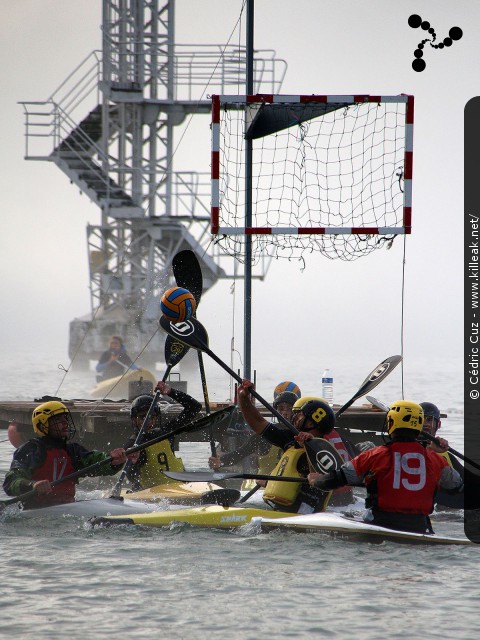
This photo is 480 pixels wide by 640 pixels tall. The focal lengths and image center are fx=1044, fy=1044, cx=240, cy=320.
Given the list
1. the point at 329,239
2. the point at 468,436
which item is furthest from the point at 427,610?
the point at 468,436

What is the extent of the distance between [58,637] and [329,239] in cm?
700

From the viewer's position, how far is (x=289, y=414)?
10852mm

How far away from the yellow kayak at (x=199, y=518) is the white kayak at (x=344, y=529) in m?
0.12

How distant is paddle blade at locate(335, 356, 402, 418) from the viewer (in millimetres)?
11578

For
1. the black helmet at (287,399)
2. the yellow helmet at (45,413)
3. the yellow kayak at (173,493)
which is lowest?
the yellow kayak at (173,493)

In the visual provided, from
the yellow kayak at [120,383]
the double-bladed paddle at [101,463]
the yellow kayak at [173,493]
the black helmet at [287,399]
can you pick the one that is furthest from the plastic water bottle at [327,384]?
the yellow kayak at [120,383]

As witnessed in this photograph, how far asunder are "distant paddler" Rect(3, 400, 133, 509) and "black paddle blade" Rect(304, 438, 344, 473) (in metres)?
1.70

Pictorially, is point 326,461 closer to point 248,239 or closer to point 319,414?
point 319,414

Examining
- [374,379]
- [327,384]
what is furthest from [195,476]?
[327,384]

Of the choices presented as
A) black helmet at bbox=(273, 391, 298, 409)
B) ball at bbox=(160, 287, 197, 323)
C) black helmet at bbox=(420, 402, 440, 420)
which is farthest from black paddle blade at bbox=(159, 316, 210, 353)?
black helmet at bbox=(420, 402, 440, 420)

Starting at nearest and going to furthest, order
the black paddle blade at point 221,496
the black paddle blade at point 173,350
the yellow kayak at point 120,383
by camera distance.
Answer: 1. the black paddle blade at point 221,496
2. the black paddle blade at point 173,350
3. the yellow kayak at point 120,383

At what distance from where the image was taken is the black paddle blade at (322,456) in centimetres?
848

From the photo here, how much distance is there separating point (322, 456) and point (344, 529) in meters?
0.62

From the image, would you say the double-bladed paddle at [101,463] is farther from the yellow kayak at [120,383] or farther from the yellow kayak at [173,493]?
the yellow kayak at [120,383]
